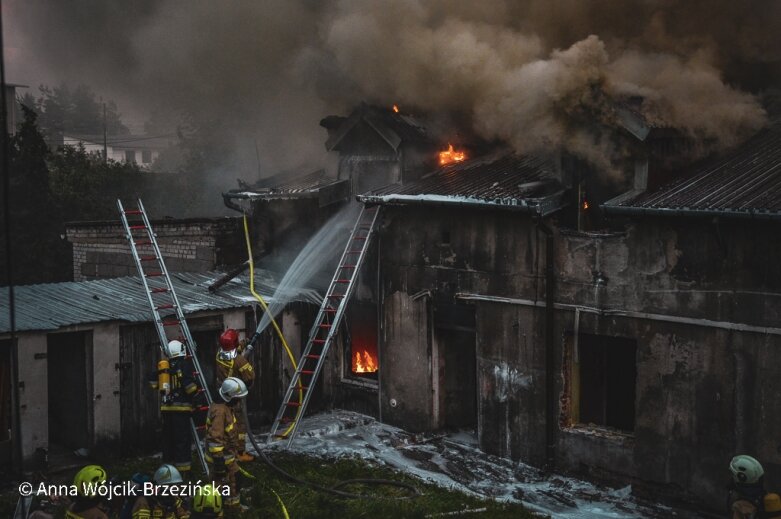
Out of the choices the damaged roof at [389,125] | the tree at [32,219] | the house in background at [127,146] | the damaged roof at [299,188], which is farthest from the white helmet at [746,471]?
the house in background at [127,146]

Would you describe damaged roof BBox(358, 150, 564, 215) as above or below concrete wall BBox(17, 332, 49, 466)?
above

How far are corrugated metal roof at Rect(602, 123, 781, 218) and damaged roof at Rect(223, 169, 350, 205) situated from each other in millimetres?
6006

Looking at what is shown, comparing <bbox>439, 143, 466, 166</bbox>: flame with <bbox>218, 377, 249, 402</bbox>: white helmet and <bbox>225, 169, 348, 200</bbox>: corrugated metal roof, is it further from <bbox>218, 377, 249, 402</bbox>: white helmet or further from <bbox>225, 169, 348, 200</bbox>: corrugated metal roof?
<bbox>218, 377, 249, 402</bbox>: white helmet

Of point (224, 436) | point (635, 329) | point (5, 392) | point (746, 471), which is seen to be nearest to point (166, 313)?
point (5, 392)

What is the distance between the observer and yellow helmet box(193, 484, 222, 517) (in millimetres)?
6414

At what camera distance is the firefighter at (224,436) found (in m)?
9.27

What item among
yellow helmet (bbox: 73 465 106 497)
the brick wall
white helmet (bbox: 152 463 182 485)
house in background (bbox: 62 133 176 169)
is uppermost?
house in background (bbox: 62 133 176 169)

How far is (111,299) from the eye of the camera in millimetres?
12844

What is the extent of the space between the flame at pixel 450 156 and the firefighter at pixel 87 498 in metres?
9.99

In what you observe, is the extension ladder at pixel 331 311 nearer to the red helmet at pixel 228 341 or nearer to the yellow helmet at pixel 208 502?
the red helmet at pixel 228 341

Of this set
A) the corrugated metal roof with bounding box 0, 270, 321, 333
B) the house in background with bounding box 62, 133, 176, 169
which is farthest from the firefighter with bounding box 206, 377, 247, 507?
the house in background with bounding box 62, 133, 176, 169

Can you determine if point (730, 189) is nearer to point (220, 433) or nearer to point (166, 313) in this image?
point (220, 433)

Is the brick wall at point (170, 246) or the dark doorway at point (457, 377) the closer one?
the dark doorway at point (457, 377)

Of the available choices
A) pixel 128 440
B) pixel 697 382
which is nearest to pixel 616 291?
pixel 697 382
